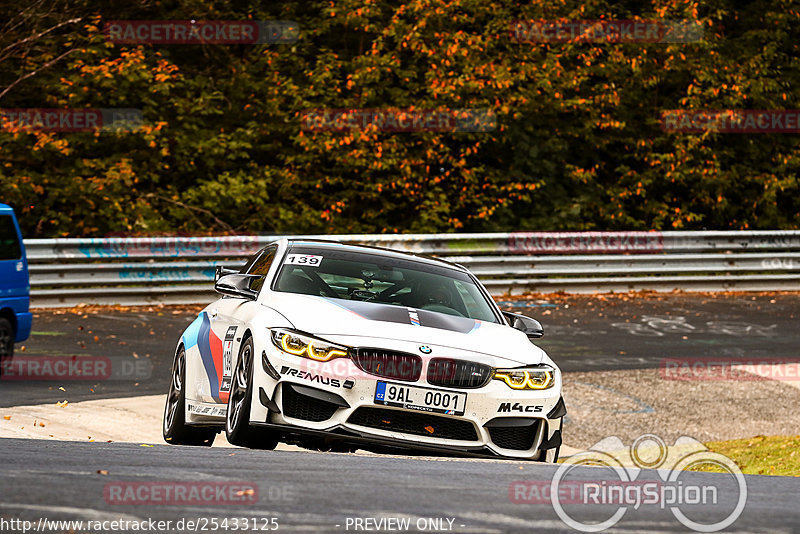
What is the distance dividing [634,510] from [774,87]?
23.6m

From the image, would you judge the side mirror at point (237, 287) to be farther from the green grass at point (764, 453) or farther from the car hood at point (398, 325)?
the green grass at point (764, 453)

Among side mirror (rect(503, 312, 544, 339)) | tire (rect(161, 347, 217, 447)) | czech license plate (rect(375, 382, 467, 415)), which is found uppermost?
czech license plate (rect(375, 382, 467, 415))

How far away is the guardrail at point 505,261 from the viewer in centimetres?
1841

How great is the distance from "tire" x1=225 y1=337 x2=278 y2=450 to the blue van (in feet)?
→ 19.1

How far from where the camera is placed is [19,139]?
23.0 m

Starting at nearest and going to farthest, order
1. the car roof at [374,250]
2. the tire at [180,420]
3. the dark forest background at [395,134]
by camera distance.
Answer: the tire at [180,420], the car roof at [374,250], the dark forest background at [395,134]

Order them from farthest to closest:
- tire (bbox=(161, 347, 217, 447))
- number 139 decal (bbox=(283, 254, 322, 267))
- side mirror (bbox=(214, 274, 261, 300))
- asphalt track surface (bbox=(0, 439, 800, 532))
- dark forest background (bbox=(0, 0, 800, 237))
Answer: dark forest background (bbox=(0, 0, 800, 237))
tire (bbox=(161, 347, 217, 447))
number 139 decal (bbox=(283, 254, 322, 267))
side mirror (bbox=(214, 274, 261, 300))
asphalt track surface (bbox=(0, 439, 800, 532))

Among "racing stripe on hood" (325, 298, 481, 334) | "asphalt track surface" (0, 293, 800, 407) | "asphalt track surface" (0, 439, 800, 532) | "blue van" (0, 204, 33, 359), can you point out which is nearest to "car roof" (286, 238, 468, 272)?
"racing stripe on hood" (325, 298, 481, 334)

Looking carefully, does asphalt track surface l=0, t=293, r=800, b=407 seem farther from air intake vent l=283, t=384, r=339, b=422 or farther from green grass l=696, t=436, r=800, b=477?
air intake vent l=283, t=384, r=339, b=422

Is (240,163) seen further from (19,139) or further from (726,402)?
(726,402)

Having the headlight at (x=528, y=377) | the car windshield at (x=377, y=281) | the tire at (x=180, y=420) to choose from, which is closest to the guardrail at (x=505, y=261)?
the tire at (x=180, y=420)

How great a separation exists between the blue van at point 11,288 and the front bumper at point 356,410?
629cm

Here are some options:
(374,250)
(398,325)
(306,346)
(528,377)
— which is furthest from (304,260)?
(528,377)

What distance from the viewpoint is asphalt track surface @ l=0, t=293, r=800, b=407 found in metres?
12.6
